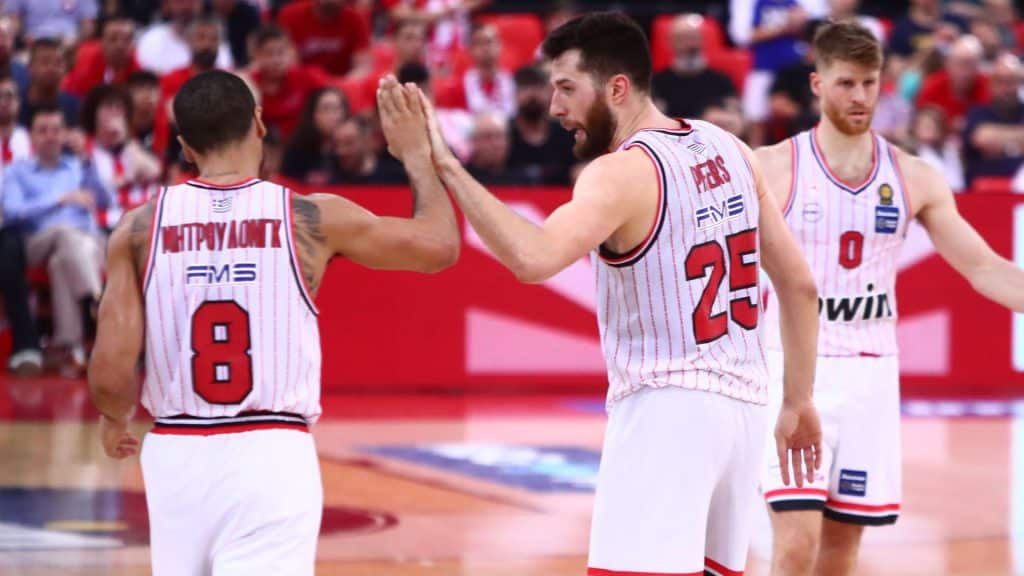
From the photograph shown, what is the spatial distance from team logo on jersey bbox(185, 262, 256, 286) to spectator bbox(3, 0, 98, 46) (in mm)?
12279

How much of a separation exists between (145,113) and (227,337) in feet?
34.4

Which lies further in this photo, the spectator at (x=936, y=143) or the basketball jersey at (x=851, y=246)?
the spectator at (x=936, y=143)

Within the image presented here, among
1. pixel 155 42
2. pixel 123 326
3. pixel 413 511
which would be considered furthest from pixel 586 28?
pixel 155 42

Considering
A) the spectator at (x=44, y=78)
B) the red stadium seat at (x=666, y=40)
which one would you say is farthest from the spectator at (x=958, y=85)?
the spectator at (x=44, y=78)

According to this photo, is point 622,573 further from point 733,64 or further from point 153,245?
point 733,64

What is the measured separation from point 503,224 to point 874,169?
270 cm

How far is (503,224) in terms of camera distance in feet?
16.0

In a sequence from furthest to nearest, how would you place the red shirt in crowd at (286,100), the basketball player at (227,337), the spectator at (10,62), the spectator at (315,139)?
the red shirt in crowd at (286,100) < the spectator at (10,62) < the spectator at (315,139) < the basketball player at (227,337)

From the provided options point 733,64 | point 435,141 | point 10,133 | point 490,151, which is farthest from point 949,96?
point 435,141

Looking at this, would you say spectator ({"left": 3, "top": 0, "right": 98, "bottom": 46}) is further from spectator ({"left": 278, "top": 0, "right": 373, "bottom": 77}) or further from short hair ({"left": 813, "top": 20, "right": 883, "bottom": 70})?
short hair ({"left": 813, "top": 20, "right": 883, "bottom": 70})

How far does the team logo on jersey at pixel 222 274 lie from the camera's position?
5.01 metres

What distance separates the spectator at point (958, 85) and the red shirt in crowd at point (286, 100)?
6090 mm

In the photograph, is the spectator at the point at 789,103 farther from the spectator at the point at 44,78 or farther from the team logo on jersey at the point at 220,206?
the team logo on jersey at the point at 220,206

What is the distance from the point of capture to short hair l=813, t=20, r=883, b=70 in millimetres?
7008
